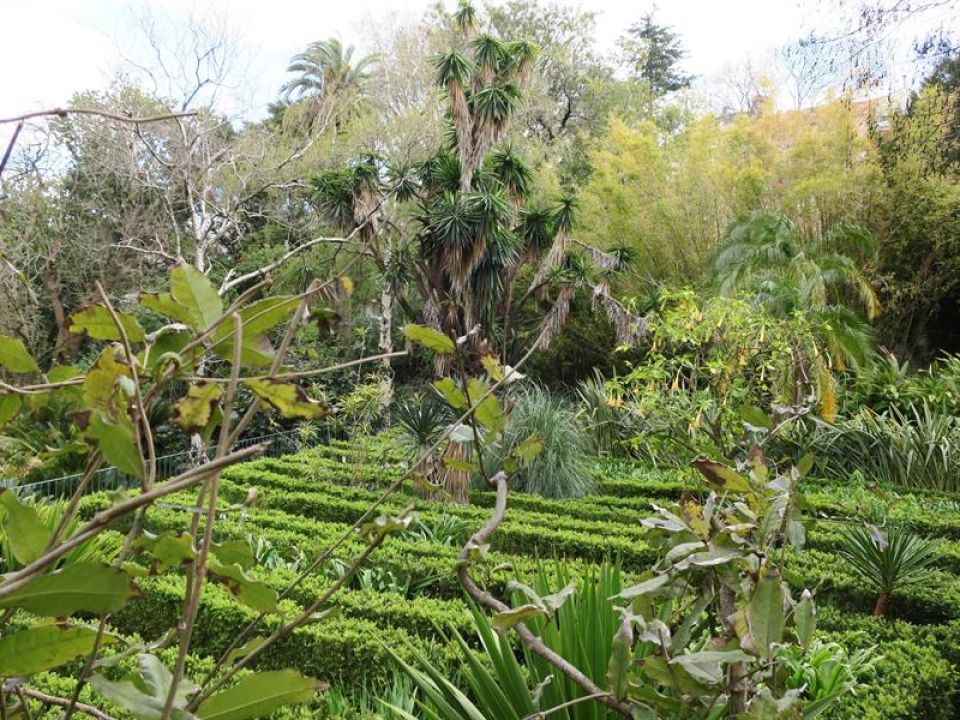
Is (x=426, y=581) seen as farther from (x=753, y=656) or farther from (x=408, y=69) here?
(x=408, y=69)

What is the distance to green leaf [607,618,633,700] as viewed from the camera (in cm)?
121

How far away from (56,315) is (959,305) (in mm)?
15657

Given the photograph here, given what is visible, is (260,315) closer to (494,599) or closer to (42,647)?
(42,647)

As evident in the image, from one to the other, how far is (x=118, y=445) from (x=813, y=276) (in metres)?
10.7

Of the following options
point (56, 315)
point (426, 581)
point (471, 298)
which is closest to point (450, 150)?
point (471, 298)

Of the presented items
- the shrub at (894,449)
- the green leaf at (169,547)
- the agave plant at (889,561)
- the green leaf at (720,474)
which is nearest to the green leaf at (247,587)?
the green leaf at (169,547)

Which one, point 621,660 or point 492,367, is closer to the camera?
point 492,367

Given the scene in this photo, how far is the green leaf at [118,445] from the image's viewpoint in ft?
1.94

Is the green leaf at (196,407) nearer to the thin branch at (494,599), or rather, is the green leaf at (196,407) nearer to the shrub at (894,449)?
the thin branch at (494,599)

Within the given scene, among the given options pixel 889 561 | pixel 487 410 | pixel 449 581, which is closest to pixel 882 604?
pixel 889 561

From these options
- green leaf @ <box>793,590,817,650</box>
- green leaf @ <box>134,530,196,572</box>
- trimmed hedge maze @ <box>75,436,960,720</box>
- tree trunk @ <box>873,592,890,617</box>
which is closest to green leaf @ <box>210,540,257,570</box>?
green leaf @ <box>134,530,196,572</box>

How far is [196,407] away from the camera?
2.04ft

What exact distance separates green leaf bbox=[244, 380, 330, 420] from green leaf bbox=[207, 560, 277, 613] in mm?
214

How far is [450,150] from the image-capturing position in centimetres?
1264
